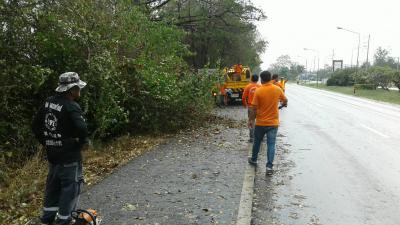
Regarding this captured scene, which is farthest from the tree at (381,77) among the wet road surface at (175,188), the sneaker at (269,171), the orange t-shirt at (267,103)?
the sneaker at (269,171)

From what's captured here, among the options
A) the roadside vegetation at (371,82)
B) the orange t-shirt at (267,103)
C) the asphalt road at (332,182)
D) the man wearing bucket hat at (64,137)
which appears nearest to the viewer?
the man wearing bucket hat at (64,137)

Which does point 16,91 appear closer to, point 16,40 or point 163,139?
point 16,40

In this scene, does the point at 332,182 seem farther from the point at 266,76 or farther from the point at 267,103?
the point at 266,76

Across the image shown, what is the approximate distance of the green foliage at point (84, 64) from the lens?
723 centimetres

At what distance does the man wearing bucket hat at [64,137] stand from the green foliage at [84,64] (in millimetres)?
2943

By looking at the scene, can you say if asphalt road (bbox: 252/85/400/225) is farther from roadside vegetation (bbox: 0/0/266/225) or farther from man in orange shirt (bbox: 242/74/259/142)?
roadside vegetation (bbox: 0/0/266/225)

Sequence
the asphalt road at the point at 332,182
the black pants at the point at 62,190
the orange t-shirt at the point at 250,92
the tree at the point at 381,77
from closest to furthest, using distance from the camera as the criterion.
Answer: the black pants at the point at 62,190
the asphalt road at the point at 332,182
the orange t-shirt at the point at 250,92
the tree at the point at 381,77

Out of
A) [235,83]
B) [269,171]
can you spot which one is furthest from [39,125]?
[235,83]

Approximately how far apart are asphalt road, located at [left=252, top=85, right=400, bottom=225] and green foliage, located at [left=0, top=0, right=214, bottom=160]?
3517 millimetres

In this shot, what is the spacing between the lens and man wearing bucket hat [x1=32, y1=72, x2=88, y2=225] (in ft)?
13.7

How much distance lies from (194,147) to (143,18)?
3974 mm

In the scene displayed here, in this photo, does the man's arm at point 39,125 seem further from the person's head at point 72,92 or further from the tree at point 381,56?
the tree at point 381,56

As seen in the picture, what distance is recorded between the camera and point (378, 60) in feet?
393

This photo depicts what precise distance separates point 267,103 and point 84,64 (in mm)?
3664
